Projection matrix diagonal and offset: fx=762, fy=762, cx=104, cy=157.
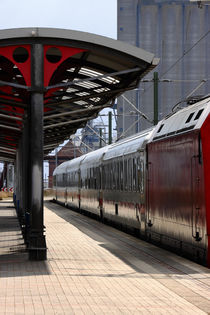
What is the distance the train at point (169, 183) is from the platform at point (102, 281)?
53 cm

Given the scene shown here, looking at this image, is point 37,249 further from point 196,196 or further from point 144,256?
point 196,196

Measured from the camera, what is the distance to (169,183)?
629 inches

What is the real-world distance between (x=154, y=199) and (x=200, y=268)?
4.77m

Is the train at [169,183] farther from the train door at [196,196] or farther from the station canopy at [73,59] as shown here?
the station canopy at [73,59]

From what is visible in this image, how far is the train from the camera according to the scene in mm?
13023

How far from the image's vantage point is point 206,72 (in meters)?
107

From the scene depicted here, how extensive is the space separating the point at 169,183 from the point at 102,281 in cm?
488

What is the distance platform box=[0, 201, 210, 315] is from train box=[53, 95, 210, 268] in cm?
53

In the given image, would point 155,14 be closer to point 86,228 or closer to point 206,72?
point 206,72

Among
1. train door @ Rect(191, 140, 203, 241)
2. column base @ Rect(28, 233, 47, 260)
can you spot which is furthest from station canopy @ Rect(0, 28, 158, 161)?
train door @ Rect(191, 140, 203, 241)

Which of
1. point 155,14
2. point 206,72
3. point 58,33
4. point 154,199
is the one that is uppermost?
point 155,14

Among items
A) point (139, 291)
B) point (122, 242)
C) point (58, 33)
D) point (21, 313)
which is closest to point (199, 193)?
point (139, 291)

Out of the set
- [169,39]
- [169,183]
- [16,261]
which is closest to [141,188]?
[169,183]

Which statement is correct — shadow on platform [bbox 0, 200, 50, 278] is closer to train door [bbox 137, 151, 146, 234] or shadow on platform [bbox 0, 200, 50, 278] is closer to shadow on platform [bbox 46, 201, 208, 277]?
shadow on platform [bbox 46, 201, 208, 277]
